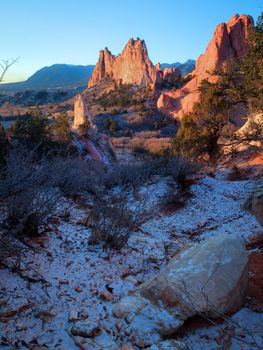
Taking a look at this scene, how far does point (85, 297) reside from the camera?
3.06m

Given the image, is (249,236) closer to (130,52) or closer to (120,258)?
(120,258)

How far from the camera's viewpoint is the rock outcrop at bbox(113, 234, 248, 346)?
265 cm

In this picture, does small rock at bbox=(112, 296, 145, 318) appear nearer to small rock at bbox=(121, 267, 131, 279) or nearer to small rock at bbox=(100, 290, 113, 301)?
small rock at bbox=(100, 290, 113, 301)

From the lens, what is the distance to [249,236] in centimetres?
542

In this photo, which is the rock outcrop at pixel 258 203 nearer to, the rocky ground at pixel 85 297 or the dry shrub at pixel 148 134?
the rocky ground at pixel 85 297

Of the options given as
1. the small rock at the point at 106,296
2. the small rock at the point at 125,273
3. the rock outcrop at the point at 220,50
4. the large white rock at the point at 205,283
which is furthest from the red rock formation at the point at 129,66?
the small rock at the point at 106,296

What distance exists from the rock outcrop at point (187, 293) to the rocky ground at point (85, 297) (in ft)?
0.33

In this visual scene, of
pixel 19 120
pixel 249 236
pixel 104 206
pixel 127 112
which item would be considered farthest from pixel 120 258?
pixel 127 112

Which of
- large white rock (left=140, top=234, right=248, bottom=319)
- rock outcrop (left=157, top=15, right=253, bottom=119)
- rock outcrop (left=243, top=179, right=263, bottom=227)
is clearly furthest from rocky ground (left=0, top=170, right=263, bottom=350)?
rock outcrop (left=157, top=15, right=253, bottom=119)

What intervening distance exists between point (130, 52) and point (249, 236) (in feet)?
246

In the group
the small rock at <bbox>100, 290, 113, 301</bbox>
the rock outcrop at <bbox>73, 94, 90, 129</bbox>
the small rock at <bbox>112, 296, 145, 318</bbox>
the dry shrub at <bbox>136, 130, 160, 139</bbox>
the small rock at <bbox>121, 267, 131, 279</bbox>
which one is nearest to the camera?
the small rock at <bbox>112, 296, 145, 318</bbox>

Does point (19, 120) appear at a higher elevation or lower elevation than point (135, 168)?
higher

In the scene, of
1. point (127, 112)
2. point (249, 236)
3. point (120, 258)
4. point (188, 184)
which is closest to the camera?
point (120, 258)

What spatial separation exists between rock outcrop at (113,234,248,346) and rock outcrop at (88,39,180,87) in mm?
60967
